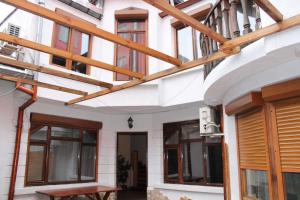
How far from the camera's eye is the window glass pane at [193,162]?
732 centimetres

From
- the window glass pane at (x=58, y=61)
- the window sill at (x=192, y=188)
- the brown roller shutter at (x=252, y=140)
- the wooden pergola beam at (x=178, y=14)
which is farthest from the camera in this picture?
the window glass pane at (x=58, y=61)

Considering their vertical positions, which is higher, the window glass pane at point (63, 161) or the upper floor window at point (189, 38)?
the upper floor window at point (189, 38)

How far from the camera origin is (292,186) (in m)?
3.16

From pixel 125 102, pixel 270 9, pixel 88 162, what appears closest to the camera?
pixel 270 9

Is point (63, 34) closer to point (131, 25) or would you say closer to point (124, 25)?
point (124, 25)

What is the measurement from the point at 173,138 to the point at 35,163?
3775 mm

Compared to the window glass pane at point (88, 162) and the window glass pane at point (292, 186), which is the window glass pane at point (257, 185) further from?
the window glass pane at point (88, 162)

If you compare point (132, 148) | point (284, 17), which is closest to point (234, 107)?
point (284, 17)

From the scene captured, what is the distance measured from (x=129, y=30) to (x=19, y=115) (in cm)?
389

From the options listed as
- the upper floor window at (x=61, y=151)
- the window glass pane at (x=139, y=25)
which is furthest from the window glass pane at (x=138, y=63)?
the upper floor window at (x=61, y=151)

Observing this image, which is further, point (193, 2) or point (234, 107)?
point (193, 2)

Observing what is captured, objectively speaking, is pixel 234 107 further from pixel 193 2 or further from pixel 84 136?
pixel 84 136

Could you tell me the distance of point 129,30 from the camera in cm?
822

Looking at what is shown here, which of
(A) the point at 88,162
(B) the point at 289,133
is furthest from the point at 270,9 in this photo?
(A) the point at 88,162
